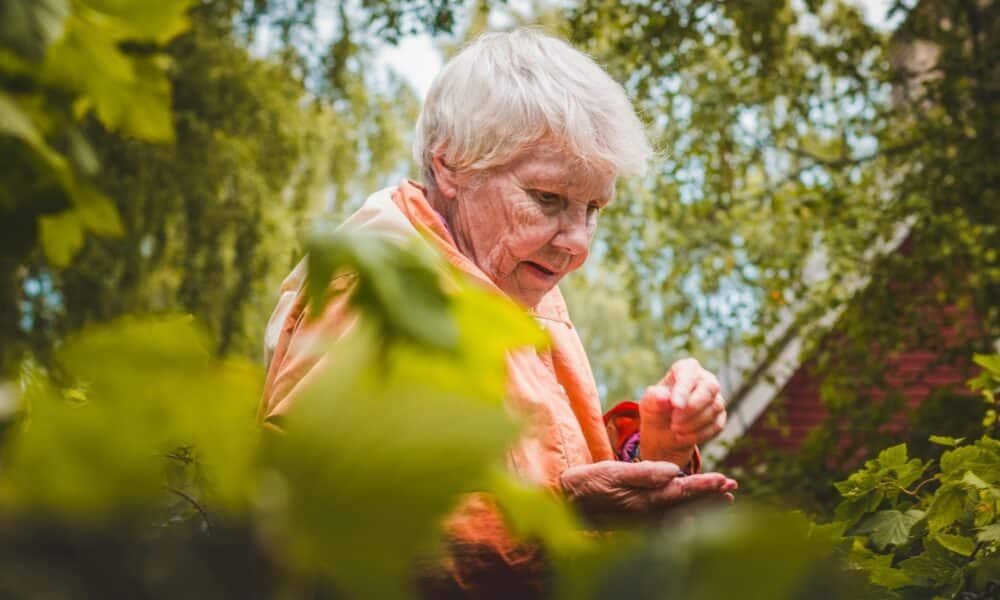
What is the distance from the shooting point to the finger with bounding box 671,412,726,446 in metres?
2.26

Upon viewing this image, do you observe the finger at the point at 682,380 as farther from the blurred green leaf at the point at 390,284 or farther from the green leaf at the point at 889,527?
the blurred green leaf at the point at 390,284

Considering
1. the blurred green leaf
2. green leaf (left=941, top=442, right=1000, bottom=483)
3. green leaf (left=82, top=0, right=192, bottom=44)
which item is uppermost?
green leaf (left=82, top=0, right=192, bottom=44)

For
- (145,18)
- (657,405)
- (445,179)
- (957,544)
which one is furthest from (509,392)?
(145,18)

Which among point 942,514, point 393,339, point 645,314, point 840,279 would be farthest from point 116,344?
point 645,314

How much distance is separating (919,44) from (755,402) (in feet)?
17.6

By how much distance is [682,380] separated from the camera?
7.39ft

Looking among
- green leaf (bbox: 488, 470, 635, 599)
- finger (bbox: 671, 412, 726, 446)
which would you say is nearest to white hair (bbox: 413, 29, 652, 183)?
A: finger (bbox: 671, 412, 726, 446)

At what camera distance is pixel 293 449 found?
1.38 feet

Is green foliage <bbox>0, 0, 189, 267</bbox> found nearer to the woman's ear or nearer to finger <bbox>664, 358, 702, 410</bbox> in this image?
finger <bbox>664, 358, 702, 410</bbox>

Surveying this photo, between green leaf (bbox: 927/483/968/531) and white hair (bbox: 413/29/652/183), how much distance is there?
1.02 meters

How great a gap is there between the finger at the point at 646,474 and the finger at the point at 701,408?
0.99ft

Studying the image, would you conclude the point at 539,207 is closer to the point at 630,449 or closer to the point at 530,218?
the point at 530,218

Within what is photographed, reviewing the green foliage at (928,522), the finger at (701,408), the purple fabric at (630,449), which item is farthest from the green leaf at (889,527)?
the purple fabric at (630,449)

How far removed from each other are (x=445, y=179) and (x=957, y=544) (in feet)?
4.64
